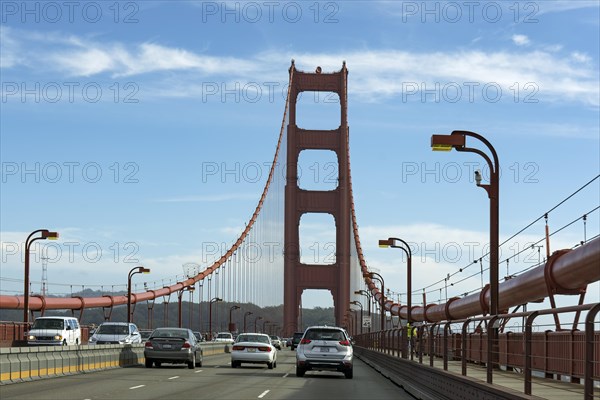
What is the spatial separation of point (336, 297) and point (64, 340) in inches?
2334

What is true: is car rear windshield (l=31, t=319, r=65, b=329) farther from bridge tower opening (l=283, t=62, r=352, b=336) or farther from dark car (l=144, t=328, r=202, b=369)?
bridge tower opening (l=283, t=62, r=352, b=336)

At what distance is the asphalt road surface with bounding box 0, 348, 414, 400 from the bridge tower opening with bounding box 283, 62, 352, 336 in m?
71.8

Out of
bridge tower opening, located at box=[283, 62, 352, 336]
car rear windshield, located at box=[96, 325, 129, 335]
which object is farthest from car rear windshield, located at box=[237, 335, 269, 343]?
bridge tower opening, located at box=[283, 62, 352, 336]

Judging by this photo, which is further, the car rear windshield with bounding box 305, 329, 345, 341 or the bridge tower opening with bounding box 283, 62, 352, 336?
the bridge tower opening with bounding box 283, 62, 352, 336

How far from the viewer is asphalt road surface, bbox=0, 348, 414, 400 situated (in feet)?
68.6

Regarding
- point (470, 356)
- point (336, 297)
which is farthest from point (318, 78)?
point (470, 356)

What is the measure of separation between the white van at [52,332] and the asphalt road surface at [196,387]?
16.2 metres

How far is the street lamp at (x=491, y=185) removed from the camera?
73.3 feet

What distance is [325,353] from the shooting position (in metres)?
31.4

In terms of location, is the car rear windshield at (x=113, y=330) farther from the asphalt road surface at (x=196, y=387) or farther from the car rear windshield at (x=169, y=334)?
the asphalt road surface at (x=196, y=387)

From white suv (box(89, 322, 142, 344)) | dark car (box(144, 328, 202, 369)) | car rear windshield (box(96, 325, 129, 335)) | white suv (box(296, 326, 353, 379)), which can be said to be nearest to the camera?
white suv (box(296, 326, 353, 379))

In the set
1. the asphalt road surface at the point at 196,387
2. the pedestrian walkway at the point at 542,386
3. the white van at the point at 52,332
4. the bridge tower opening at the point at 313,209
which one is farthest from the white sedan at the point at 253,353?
the bridge tower opening at the point at 313,209

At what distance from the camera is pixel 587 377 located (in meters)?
9.41

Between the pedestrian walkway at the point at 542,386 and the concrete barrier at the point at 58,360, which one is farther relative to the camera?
the concrete barrier at the point at 58,360
